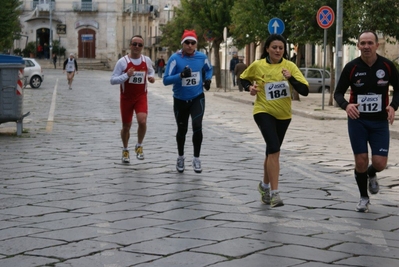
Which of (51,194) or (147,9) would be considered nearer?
(51,194)

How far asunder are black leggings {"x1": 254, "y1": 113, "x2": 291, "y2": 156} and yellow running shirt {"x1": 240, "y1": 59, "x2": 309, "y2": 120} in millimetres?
47

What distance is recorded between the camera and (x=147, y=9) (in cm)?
10656

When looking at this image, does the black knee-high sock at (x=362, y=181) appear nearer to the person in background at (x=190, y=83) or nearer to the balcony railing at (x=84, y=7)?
the person in background at (x=190, y=83)

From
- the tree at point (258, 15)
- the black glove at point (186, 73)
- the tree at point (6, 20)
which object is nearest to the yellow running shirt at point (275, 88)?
the black glove at point (186, 73)

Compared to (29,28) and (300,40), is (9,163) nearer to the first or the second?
(300,40)

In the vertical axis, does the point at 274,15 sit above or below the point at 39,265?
above

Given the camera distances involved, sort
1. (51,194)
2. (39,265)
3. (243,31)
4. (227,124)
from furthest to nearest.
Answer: (243,31)
(227,124)
(51,194)
(39,265)

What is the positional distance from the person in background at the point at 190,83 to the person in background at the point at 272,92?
2.28m

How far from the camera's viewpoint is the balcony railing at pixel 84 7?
97.4 metres

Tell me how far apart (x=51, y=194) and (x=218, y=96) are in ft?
100

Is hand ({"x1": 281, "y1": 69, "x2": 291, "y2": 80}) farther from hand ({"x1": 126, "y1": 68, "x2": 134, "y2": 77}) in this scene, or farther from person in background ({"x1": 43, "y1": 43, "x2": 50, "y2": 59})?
person in background ({"x1": 43, "y1": 43, "x2": 50, "y2": 59})

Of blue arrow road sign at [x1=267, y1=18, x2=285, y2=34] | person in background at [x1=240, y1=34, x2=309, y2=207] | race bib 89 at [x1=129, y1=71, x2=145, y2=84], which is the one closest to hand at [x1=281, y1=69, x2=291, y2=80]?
person in background at [x1=240, y1=34, x2=309, y2=207]

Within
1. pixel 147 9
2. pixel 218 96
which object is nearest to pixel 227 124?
pixel 218 96

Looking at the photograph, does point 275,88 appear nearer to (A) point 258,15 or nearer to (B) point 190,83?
(B) point 190,83
